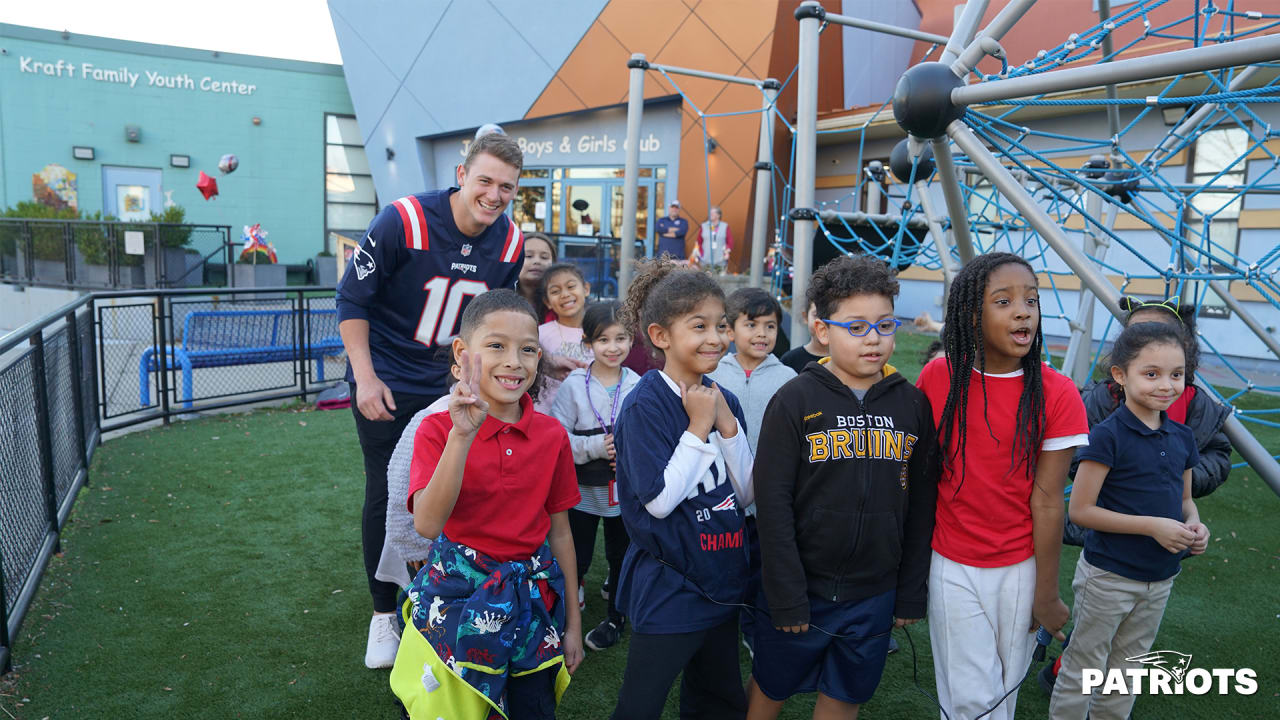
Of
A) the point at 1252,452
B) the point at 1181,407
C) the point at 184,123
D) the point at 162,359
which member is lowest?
the point at 162,359

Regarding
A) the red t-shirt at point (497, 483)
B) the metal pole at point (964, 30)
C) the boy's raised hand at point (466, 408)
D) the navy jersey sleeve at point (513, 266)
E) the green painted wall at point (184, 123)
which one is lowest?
the red t-shirt at point (497, 483)

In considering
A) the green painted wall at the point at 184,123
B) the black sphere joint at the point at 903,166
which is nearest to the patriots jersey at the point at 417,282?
the black sphere joint at the point at 903,166

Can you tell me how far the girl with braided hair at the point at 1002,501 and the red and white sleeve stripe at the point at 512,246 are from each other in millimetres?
1716

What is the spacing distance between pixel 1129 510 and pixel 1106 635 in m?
0.40

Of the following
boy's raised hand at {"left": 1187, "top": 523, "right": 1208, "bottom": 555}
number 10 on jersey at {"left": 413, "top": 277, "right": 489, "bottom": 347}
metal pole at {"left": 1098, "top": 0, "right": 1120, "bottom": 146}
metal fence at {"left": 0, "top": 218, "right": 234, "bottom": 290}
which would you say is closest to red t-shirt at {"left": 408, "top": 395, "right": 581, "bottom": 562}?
number 10 on jersey at {"left": 413, "top": 277, "right": 489, "bottom": 347}

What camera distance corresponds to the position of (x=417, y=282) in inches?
116

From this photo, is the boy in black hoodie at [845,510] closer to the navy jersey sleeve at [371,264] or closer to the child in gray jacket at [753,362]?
the child in gray jacket at [753,362]

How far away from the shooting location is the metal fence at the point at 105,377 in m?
3.57

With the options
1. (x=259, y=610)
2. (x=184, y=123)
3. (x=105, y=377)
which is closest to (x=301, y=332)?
(x=105, y=377)

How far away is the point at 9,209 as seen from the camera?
19.5 m

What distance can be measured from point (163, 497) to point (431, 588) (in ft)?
13.2

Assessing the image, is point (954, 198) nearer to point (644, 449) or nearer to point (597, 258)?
point (644, 449)

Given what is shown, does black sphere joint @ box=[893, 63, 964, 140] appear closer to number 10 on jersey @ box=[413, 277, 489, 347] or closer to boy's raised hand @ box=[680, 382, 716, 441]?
boy's raised hand @ box=[680, 382, 716, 441]

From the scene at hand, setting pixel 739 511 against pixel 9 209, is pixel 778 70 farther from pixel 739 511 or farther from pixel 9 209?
pixel 9 209
